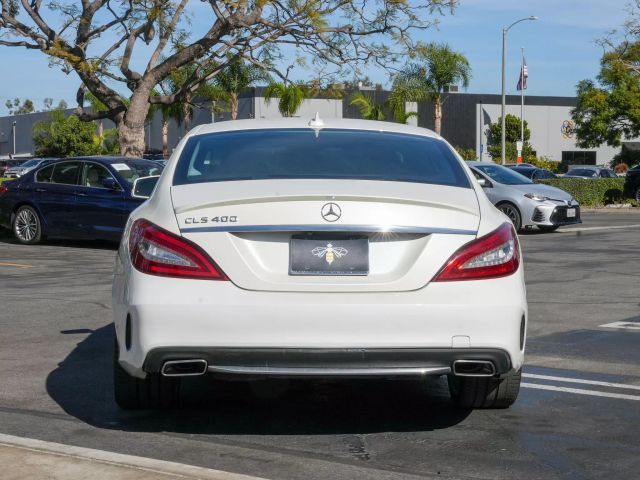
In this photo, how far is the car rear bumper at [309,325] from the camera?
5.14 meters

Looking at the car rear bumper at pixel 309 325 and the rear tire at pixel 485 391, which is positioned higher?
the car rear bumper at pixel 309 325

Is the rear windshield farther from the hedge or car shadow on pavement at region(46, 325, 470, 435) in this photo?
the hedge

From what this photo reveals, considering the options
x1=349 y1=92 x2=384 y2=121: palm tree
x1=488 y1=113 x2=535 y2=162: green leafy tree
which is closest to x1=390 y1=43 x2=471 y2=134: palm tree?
x1=349 y1=92 x2=384 y2=121: palm tree

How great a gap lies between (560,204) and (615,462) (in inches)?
710

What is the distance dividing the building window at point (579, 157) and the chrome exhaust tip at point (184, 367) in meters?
81.0

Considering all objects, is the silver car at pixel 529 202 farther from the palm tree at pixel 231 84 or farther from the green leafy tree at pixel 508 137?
the green leafy tree at pixel 508 137

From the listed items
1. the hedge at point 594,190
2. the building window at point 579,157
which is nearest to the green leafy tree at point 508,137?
the building window at point 579,157

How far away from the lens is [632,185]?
36.2m

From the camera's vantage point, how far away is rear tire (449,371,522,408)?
20.0 ft

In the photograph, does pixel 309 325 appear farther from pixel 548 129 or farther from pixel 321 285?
pixel 548 129

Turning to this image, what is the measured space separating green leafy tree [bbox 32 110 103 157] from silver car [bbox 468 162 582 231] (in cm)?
5839

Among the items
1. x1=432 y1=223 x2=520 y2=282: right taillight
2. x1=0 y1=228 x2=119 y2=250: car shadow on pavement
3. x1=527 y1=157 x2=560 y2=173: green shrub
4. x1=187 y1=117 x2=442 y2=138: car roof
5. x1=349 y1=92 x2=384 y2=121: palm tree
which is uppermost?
x1=349 y1=92 x2=384 y2=121: palm tree

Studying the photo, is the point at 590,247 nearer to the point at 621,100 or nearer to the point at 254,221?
the point at 254,221

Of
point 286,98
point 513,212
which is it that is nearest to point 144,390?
point 513,212
